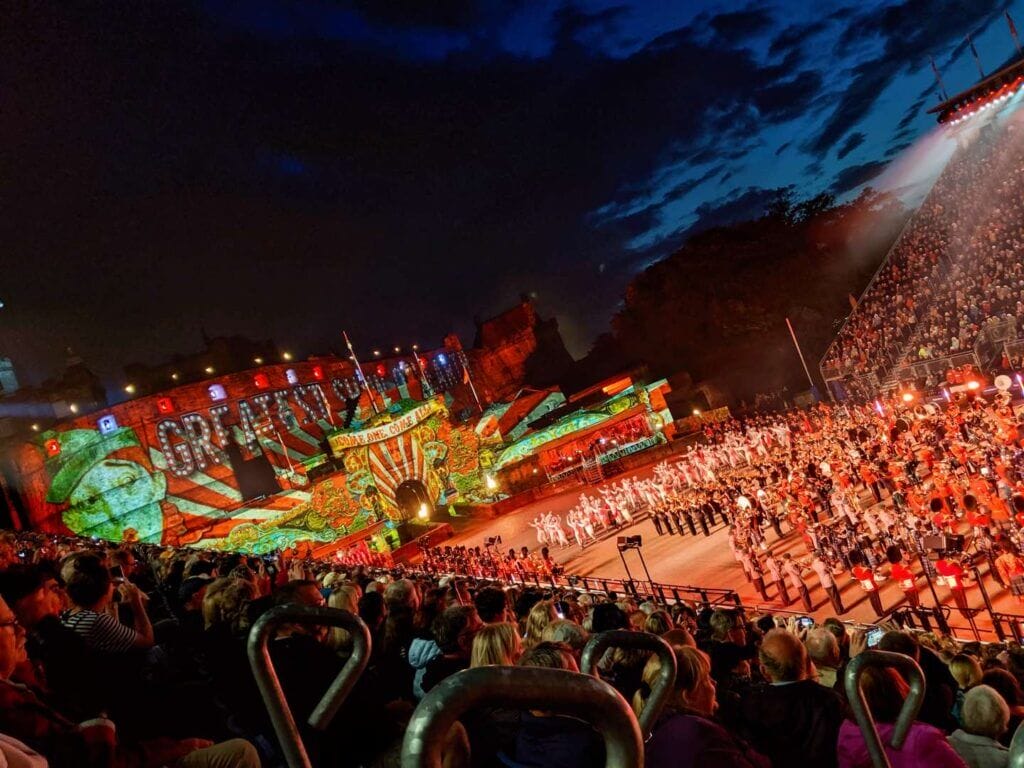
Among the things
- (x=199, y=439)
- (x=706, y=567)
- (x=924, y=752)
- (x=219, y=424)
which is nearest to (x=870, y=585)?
(x=706, y=567)

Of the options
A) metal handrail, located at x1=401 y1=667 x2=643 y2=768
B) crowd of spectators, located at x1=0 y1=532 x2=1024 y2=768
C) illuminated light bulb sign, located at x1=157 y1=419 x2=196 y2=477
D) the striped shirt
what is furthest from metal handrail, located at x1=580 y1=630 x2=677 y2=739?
illuminated light bulb sign, located at x1=157 y1=419 x2=196 y2=477

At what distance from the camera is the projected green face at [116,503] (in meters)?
36.4

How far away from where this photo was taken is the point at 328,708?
163 cm

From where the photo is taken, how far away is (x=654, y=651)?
1764 mm

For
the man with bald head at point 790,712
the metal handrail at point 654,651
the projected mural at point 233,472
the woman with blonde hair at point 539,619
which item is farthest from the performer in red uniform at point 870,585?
the projected mural at point 233,472

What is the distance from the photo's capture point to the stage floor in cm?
1150

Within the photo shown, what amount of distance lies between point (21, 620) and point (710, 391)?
48020 mm

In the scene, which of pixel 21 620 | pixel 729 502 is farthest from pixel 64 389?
pixel 21 620

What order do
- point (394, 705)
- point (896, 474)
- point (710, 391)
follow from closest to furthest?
point (394, 705)
point (896, 474)
point (710, 391)

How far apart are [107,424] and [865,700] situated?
155 feet

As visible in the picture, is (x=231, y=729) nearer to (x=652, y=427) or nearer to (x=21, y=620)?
(x=21, y=620)

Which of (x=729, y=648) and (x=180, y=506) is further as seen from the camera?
(x=180, y=506)

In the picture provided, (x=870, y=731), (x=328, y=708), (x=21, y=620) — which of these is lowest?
(x=870, y=731)

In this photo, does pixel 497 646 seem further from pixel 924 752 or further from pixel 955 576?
pixel 955 576
